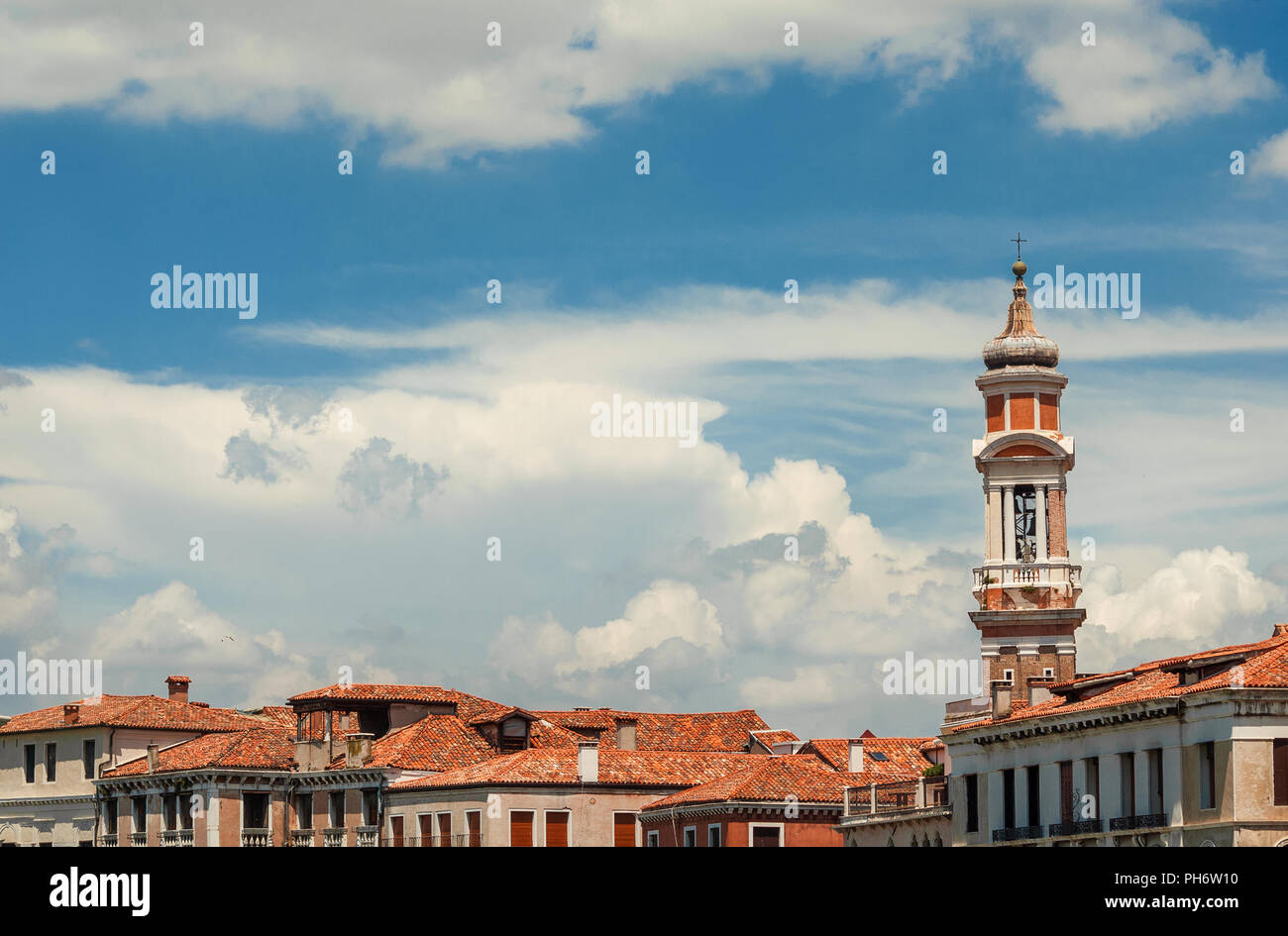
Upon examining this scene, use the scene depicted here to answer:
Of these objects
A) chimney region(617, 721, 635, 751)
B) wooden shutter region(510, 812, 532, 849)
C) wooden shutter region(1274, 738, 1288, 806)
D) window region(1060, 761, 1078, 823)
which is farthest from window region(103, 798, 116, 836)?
wooden shutter region(1274, 738, 1288, 806)

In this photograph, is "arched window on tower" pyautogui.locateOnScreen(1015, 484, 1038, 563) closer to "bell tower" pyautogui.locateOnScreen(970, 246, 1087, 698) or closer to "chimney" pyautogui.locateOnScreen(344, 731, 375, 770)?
"bell tower" pyautogui.locateOnScreen(970, 246, 1087, 698)

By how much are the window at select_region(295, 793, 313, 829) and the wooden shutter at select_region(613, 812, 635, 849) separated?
12.8 metres

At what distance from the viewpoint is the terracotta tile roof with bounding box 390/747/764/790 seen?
82.2 m

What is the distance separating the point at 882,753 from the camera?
299 feet

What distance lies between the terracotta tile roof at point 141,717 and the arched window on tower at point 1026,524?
3503 centimetres

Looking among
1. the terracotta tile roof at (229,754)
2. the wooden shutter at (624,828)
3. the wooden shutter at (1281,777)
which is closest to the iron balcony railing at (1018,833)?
the wooden shutter at (1281,777)

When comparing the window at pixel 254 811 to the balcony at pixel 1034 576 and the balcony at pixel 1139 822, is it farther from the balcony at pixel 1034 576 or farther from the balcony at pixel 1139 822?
the balcony at pixel 1139 822

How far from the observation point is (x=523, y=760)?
8331 cm

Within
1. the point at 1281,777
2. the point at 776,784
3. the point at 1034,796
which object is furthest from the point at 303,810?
the point at 1281,777

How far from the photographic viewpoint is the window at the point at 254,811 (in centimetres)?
8756
